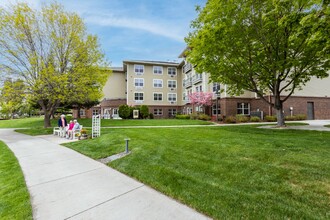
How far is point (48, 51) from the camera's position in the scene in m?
15.9

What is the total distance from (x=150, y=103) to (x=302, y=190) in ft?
110

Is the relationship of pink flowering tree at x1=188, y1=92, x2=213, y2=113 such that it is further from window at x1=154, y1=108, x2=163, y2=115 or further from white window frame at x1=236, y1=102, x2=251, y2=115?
window at x1=154, y1=108, x2=163, y2=115

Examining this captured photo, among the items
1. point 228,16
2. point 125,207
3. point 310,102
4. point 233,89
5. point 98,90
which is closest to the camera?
point 125,207

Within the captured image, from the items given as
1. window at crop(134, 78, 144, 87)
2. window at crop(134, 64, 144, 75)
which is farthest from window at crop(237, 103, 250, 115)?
window at crop(134, 64, 144, 75)

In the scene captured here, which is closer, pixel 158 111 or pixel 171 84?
pixel 158 111

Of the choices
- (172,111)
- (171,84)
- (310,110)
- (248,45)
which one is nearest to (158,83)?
(171,84)

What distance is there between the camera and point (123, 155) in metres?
6.92

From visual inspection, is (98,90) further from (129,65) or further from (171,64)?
(171,64)

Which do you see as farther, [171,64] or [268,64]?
[171,64]

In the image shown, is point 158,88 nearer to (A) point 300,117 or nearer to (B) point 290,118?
(B) point 290,118

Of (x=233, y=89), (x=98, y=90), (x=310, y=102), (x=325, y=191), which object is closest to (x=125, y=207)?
(x=325, y=191)

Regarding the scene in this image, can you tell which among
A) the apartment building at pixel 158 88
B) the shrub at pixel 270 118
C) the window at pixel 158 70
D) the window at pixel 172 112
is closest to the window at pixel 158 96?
the apartment building at pixel 158 88

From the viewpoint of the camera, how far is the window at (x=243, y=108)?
993 inches

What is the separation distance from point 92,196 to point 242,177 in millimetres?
3393
